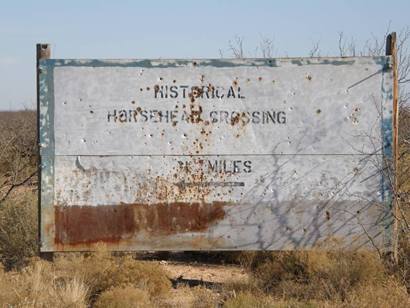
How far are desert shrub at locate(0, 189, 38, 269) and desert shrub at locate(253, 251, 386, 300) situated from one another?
133 inches

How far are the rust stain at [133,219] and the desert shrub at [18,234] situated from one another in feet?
5.49

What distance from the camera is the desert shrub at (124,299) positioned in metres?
6.86

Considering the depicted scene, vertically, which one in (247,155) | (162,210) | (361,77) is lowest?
(162,210)

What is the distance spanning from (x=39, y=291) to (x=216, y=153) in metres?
2.62

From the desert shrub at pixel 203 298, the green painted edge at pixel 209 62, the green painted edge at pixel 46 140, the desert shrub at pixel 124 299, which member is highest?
the green painted edge at pixel 209 62

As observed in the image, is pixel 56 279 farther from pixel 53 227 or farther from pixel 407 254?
pixel 407 254

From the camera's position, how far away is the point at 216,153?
813 cm

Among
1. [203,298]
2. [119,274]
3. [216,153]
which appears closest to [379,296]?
[203,298]

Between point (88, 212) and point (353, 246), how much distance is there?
129 inches

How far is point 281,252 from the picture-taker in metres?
8.82

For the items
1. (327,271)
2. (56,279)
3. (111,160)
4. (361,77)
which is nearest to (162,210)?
(111,160)

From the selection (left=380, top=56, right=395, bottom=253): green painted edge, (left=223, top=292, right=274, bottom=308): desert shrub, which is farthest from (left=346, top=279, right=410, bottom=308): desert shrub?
Answer: (left=380, top=56, right=395, bottom=253): green painted edge

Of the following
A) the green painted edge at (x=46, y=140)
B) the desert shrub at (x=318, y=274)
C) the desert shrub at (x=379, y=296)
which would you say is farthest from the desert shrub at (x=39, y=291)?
the desert shrub at (x=379, y=296)

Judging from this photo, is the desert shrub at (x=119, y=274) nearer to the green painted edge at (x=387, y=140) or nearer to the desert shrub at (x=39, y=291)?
the desert shrub at (x=39, y=291)
